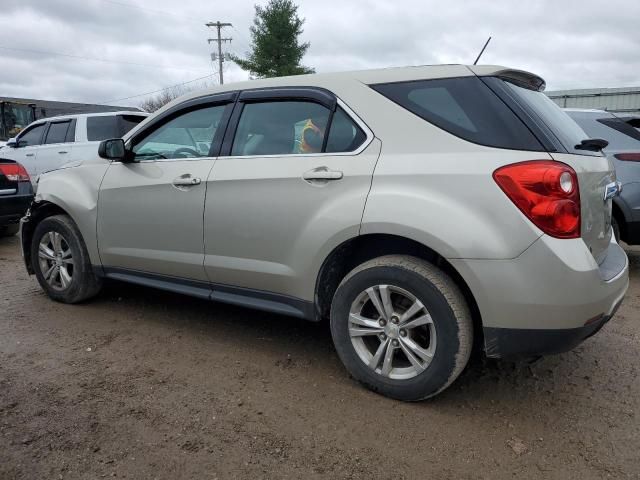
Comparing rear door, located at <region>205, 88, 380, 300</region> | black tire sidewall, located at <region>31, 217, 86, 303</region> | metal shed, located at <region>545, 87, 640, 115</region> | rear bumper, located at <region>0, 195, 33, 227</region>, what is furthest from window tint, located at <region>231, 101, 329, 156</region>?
metal shed, located at <region>545, 87, 640, 115</region>

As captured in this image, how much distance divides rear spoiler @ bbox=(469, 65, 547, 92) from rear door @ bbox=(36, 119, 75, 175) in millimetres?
8052

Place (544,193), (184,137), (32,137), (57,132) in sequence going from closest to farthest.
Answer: (544,193)
(184,137)
(57,132)
(32,137)

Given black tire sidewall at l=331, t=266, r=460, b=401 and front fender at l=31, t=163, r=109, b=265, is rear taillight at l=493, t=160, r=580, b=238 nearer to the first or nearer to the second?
black tire sidewall at l=331, t=266, r=460, b=401

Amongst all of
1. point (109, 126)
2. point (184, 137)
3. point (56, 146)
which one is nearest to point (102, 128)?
point (109, 126)

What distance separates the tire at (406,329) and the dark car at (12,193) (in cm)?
566

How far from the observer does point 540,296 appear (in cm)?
Result: 234

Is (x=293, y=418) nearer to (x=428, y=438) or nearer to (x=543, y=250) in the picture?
(x=428, y=438)

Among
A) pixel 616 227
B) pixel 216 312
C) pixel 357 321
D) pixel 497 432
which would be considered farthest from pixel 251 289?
pixel 616 227

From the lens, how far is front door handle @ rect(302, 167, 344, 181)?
2.81 m

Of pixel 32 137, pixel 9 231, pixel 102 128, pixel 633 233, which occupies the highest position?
pixel 102 128

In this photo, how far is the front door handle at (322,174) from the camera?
9.21 ft

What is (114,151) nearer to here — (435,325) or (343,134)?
(343,134)

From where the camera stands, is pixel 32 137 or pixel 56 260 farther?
pixel 32 137

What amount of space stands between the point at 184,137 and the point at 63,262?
63.5 inches
